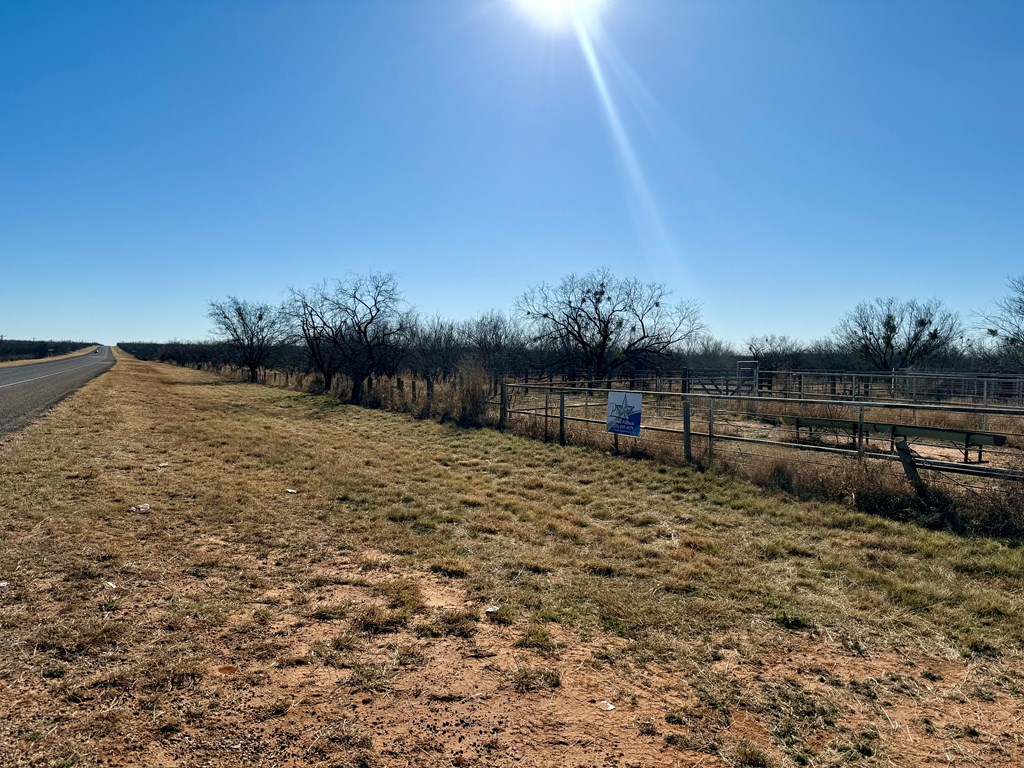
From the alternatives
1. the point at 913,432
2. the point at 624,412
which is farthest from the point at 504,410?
the point at 913,432

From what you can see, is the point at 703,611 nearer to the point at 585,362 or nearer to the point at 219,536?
the point at 219,536

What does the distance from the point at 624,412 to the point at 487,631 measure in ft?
26.9

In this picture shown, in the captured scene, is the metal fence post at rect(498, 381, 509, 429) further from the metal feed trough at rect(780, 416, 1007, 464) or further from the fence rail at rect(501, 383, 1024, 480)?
the metal feed trough at rect(780, 416, 1007, 464)

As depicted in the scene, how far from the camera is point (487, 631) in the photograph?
13.1 feet

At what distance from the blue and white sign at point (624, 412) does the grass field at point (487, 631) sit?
139 inches

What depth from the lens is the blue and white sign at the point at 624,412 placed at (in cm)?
1141

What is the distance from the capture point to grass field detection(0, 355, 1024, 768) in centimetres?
277

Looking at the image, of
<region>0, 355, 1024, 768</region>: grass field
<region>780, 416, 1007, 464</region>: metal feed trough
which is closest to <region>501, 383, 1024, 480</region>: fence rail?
<region>780, 416, 1007, 464</region>: metal feed trough

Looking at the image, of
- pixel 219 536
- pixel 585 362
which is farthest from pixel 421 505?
pixel 585 362

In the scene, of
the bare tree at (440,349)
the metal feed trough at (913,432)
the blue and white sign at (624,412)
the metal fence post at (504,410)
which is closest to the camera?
the metal feed trough at (913,432)

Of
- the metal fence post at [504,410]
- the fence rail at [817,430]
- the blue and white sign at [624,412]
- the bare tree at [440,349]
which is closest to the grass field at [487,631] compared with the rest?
the fence rail at [817,430]

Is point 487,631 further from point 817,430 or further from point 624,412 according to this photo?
point 817,430

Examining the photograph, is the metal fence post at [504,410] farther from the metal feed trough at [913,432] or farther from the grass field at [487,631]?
the grass field at [487,631]

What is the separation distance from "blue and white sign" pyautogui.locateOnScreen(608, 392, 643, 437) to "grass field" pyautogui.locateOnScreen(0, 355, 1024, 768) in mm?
3524
